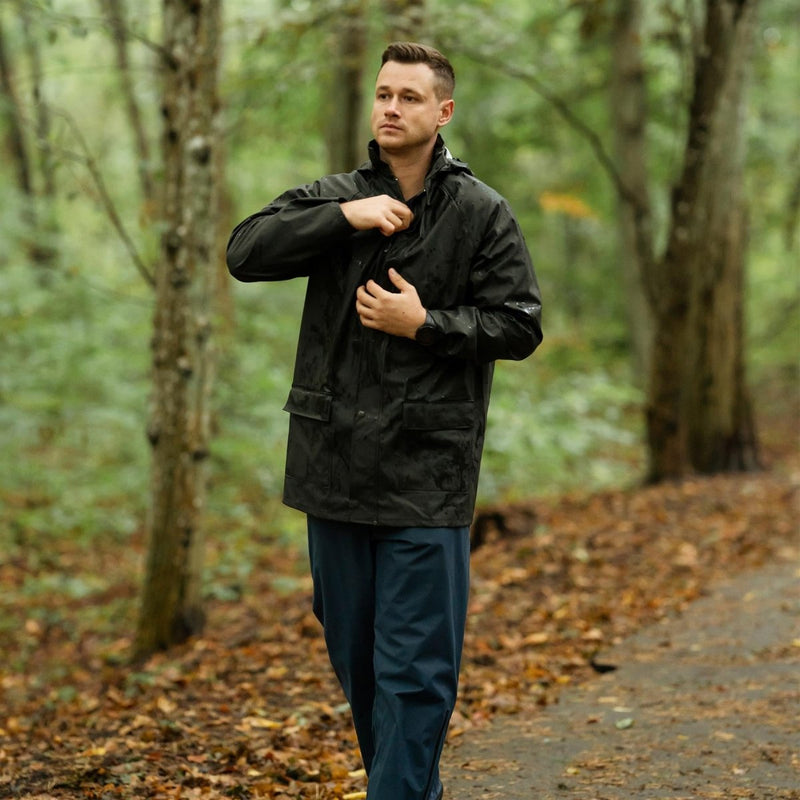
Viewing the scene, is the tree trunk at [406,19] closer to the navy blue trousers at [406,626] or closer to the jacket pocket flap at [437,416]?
the jacket pocket flap at [437,416]

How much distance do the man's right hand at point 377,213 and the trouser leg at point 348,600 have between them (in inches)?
36.1

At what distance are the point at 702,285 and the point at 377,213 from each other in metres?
8.80

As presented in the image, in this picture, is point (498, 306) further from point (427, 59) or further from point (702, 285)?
point (702, 285)

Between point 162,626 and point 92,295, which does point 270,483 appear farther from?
point 162,626

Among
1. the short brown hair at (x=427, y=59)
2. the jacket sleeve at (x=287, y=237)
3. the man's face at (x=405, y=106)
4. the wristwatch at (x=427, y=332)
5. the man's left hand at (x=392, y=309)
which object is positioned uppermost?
the short brown hair at (x=427, y=59)

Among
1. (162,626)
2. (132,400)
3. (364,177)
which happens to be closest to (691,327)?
(132,400)

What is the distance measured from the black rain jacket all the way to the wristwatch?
1 centimetres

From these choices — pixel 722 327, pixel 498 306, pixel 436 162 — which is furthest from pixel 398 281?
pixel 722 327

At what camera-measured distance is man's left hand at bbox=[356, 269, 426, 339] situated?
116 inches

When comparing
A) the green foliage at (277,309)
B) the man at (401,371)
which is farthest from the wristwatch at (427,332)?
the green foliage at (277,309)

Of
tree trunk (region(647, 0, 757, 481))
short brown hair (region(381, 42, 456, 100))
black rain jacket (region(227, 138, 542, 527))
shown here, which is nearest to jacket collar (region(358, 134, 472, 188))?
black rain jacket (region(227, 138, 542, 527))

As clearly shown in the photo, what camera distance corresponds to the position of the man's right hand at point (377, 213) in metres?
2.95

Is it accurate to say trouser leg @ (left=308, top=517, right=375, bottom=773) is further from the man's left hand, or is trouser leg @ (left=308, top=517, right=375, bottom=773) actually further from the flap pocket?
the man's left hand

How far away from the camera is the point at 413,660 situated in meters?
3.00
